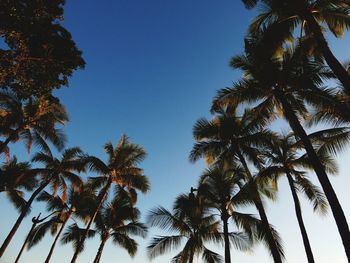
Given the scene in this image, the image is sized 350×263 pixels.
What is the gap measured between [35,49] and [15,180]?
14539 mm

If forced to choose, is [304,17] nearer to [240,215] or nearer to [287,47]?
[287,47]

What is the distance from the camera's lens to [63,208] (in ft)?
89.1

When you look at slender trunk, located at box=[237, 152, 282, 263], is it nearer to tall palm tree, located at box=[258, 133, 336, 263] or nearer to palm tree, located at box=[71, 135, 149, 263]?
tall palm tree, located at box=[258, 133, 336, 263]

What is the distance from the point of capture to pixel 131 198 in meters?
23.4

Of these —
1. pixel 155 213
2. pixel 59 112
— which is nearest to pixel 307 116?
pixel 155 213

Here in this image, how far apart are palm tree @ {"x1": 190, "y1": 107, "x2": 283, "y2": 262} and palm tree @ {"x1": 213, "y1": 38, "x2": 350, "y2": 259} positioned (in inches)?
42.3

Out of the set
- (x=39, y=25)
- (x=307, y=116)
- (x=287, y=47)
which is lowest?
(x=39, y=25)

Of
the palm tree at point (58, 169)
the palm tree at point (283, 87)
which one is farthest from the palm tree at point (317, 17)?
the palm tree at point (58, 169)

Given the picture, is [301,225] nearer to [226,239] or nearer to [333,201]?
[226,239]

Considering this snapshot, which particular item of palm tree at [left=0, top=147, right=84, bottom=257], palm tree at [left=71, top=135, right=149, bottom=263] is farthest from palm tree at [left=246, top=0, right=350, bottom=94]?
palm tree at [left=0, top=147, right=84, bottom=257]

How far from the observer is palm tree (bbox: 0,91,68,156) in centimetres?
1931

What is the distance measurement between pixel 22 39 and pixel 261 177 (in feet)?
44.2

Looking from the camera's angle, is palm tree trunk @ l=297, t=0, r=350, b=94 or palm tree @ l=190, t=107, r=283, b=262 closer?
palm tree trunk @ l=297, t=0, r=350, b=94

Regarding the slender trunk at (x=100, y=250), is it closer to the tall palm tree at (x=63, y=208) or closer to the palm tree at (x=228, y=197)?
the tall palm tree at (x=63, y=208)
